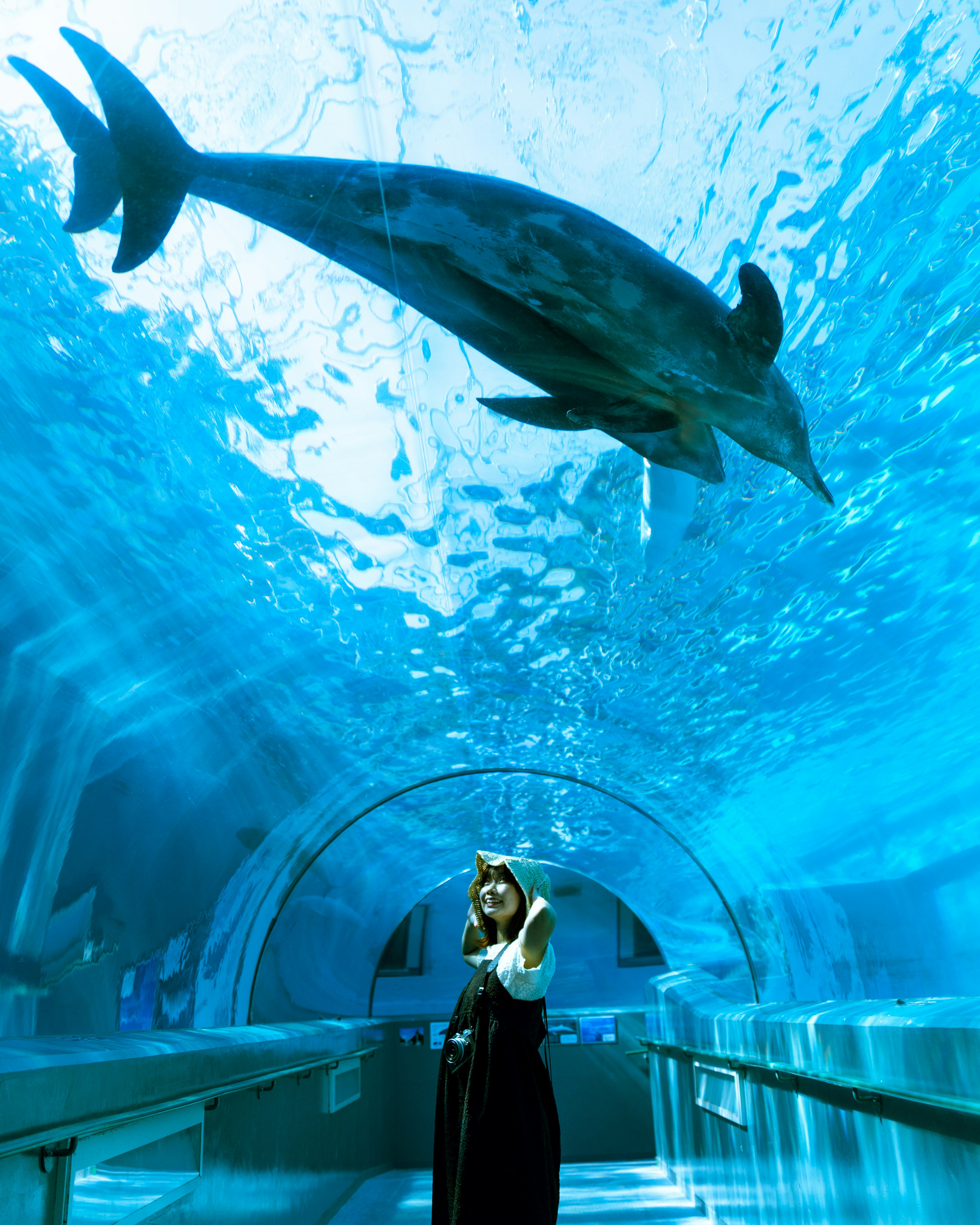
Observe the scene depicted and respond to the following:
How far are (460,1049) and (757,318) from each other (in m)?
2.90

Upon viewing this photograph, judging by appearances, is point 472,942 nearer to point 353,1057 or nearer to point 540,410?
point 540,410

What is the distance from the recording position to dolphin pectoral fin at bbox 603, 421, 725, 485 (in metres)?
3.65

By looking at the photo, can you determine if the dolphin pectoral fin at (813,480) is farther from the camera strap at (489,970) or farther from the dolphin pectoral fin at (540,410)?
the camera strap at (489,970)

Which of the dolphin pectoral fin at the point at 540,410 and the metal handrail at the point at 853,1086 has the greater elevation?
the dolphin pectoral fin at the point at 540,410

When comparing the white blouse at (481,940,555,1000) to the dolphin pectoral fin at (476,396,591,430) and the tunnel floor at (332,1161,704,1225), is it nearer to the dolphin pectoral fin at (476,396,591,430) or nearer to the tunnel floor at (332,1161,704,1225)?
the dolphin pectoral fin at (476,396,591,430)

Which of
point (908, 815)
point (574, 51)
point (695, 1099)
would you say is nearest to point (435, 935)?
point (695, 1099)

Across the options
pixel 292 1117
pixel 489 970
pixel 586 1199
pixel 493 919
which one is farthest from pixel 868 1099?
pixel 586 1199

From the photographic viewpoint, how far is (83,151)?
2.93 metres

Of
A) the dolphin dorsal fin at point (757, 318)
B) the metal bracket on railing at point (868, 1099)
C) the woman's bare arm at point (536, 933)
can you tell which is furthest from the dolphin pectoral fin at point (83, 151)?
the metal bracket on railing at point (868, 1099)

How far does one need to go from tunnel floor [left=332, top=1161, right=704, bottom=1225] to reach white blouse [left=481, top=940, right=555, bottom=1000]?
13.7 feet

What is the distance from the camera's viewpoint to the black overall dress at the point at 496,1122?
3.50 m

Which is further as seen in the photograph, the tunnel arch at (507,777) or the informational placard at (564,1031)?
the informational placard at (564,1031)

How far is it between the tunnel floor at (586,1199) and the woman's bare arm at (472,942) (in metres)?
3.52

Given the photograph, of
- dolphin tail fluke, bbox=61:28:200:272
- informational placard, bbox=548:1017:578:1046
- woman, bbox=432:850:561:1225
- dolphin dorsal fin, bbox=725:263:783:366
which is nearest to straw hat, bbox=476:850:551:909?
woman, bbox=432:850:561:1225
